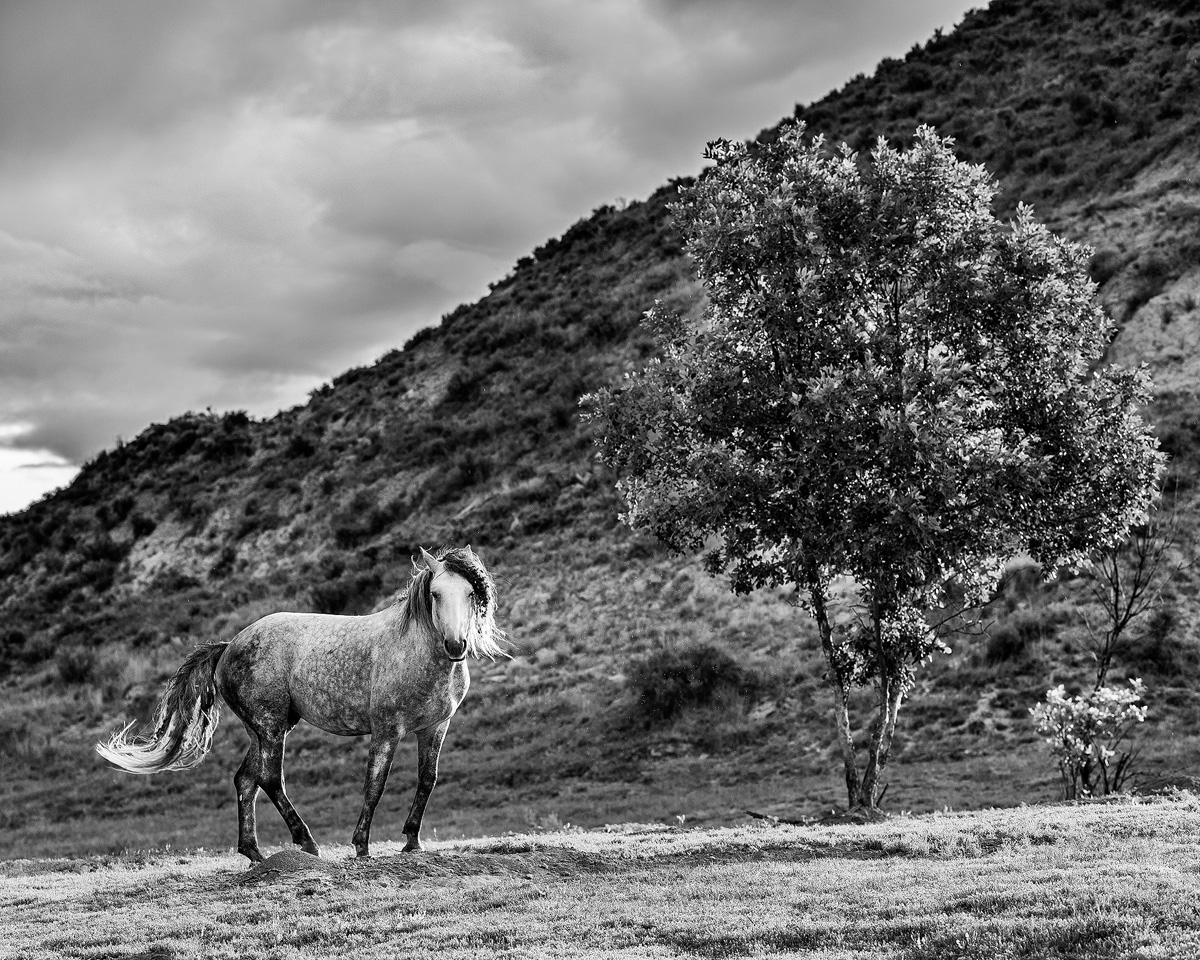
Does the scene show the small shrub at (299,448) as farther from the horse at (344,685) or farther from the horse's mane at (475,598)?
the horse's mane at (475,598)

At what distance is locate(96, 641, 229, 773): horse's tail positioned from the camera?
15047 mm

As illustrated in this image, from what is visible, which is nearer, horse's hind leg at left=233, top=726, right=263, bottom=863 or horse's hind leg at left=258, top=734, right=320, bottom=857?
horse's hind leg at left=258, top=734, right=320, bottom=857

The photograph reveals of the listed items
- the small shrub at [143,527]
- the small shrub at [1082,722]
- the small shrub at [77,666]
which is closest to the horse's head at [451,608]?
the small shrub at [1082,722]

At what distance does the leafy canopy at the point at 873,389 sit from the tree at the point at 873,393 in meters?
0.04

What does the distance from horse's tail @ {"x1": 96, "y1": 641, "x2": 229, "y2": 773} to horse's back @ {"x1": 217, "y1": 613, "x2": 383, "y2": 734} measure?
40 cm

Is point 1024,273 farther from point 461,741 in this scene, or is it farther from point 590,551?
point 590,551

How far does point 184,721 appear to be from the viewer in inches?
601

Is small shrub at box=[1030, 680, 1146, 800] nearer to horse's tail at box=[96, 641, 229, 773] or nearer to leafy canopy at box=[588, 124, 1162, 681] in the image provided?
leafy canopy at box=[588, 124, 1162, 681]

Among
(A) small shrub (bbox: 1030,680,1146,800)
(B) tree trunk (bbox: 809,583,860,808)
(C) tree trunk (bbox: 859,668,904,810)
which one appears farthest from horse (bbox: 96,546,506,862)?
(A) small shrub (bbox: 1030,680,1146,800)

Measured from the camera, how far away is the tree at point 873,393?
1845 cm

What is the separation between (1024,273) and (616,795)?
15.3m

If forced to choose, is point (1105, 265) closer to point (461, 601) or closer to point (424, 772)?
point (461, 601)

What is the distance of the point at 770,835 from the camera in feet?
52.7

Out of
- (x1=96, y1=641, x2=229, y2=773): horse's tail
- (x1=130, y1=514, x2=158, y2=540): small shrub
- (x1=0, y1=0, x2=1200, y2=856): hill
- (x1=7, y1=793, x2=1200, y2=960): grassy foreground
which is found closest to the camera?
(x1=7, y1=793, x2=1200, y2=960): grassy foreground
